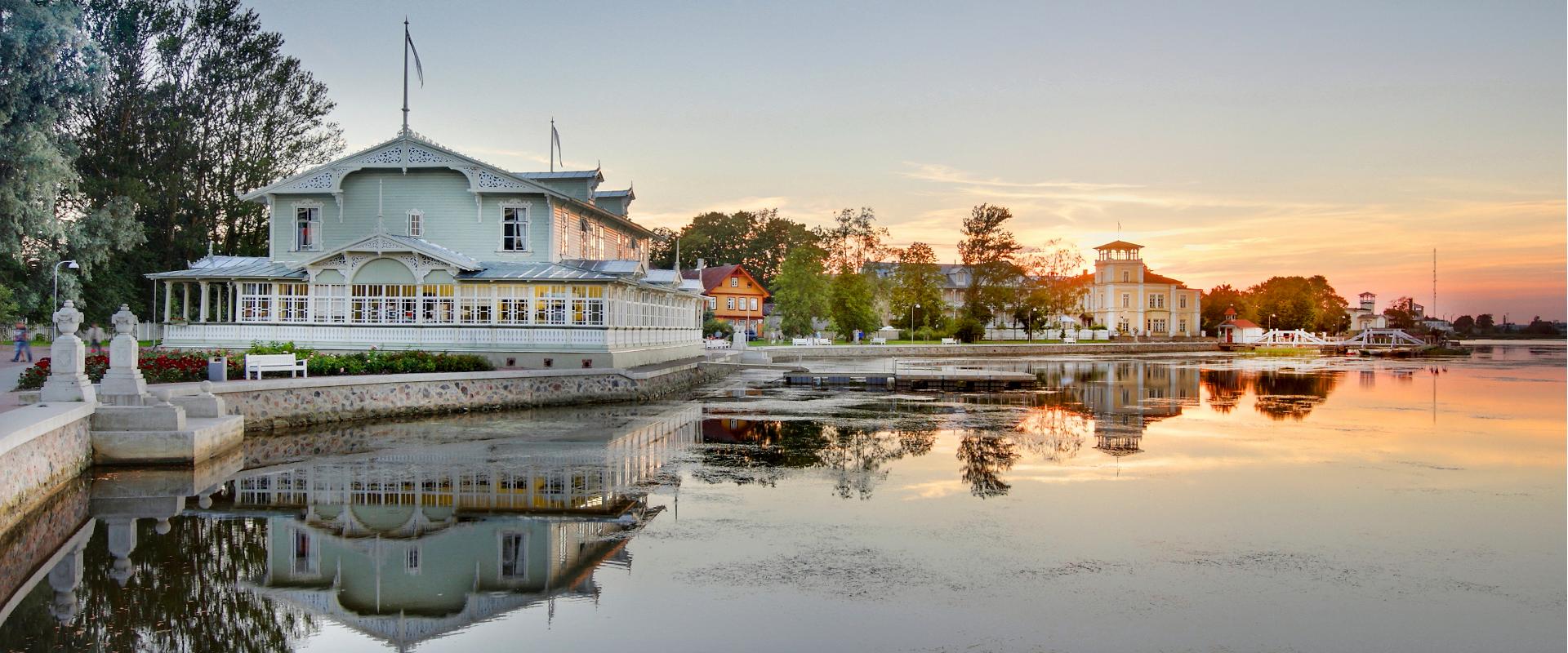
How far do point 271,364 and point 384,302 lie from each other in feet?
30.9

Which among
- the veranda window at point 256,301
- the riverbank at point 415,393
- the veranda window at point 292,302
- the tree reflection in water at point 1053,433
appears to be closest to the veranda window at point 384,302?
the veranda window at point 292,302

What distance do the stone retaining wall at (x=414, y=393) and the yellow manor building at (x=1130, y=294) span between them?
79.3 m

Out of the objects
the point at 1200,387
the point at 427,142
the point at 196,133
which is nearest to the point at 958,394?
the point at 1200,387

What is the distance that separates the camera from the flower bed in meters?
21.0

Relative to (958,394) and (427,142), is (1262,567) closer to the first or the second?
(958,394)

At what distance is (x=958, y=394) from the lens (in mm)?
31719

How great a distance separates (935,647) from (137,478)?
1228 cm

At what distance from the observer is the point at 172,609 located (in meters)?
8.15

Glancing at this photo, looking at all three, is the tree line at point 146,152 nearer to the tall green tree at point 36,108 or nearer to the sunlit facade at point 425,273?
the tall green tree at point 36,108

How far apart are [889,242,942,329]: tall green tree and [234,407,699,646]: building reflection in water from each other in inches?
2465

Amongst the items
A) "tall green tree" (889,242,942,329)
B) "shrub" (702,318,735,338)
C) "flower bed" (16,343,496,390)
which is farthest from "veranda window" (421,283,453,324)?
"tall green tree" (889,242,942,329)

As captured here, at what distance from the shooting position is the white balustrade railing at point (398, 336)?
29.7 meters

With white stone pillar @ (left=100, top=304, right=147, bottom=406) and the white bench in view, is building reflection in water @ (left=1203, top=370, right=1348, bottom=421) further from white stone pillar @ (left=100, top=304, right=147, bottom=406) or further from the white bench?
white stone pillar @ (left=100, top=304, right=147, bottom=406)

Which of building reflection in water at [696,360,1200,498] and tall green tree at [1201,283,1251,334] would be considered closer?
building reflection in water at [696,360,1200,498]
